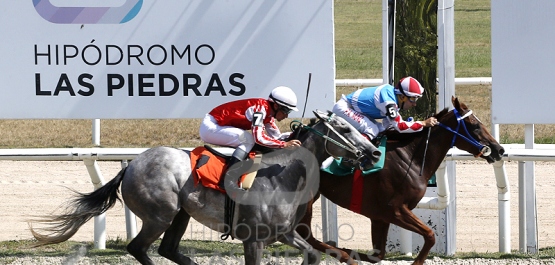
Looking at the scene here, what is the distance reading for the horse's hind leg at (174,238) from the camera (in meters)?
7.14

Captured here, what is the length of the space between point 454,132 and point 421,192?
50cm

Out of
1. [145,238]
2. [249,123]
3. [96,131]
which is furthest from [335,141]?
[96,131]

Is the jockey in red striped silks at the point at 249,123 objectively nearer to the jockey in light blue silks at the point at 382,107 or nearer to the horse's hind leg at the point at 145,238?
the horse's hind leg at the point at 145,238

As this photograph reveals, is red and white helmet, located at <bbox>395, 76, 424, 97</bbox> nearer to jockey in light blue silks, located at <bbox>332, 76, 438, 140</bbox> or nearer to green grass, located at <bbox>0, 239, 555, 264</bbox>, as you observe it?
jockey in light blue silks, located at <bbox>332, 76, 438, 140</bbox>

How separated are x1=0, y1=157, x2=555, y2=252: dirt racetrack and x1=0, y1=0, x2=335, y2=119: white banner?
3.48 feet

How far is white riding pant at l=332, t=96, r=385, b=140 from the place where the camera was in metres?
7.65

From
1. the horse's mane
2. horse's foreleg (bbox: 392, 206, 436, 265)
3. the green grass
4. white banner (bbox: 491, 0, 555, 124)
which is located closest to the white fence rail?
white banner (bbox: 491, 0, 555, 124)

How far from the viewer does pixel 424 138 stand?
762cm

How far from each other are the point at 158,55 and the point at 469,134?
259 cm

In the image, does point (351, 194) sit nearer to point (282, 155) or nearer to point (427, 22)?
point (282, 155)

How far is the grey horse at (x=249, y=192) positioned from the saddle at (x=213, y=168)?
4 cm

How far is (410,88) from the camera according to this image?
7.66 m

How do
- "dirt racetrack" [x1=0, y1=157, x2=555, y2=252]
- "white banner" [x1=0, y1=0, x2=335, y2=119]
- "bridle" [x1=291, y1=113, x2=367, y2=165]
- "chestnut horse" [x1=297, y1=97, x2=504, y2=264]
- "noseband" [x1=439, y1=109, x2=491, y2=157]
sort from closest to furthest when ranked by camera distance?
1. "bridle" [x1=291, y1=113, x2=367, y2=165]
2. "chestnut horse" [x1=297, y1=97, x2=504, y2=264]
3. "noseband" [x1=439, y1=109, x2=491, y2=157]
4. "white banner" [x1=0, y1=0, x2=335, y2=119]
5. "dirt racetrack" [x1=0, y1=157, x2=555, y2=252]

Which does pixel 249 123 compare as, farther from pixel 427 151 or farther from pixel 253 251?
pixel 427 151
